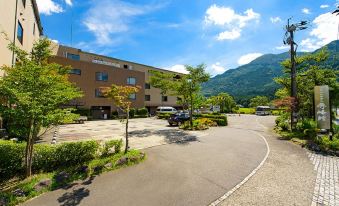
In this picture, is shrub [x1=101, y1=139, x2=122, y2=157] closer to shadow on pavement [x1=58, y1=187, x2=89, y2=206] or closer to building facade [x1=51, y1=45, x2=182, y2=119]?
shadow on pavement [x1=58, y1=187, x2=89, y2=206]

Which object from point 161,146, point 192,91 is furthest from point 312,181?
point 192,91

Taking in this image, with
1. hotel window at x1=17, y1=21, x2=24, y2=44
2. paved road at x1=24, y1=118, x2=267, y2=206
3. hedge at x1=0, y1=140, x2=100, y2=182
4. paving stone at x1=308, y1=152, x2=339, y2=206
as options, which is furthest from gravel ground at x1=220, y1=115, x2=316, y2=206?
hotel window at x1=17, y1=21, x2=24, y2=44

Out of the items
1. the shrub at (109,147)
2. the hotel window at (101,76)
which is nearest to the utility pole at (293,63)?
the shrub at (109,147)

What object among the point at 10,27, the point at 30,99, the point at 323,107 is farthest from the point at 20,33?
the point at 323,107

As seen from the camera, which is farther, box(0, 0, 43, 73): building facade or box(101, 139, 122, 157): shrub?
box(0, 0, 43, 73): building facade

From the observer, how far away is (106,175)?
7.86m

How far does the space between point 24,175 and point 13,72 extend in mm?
4213

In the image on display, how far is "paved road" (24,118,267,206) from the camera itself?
6.06 meters

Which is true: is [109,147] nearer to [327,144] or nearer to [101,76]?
[327,144]

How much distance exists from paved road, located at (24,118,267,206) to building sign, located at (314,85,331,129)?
545 cm

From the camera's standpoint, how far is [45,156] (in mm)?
8305

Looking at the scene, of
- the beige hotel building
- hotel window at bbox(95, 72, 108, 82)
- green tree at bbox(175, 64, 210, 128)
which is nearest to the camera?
green tree at bbox(175, 64, 210, 128)

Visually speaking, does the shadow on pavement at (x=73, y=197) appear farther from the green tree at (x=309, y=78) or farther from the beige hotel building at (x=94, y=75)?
the beige hotel building at (x=94, y=75)

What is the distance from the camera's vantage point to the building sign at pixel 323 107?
13.0 m
